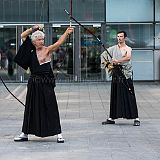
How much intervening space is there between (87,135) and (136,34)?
45.9 feet

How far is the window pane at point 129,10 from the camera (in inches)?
901

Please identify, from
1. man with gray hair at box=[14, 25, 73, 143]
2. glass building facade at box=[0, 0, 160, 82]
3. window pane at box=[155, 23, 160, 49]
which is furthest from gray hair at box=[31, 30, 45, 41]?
window pane at box=[155, 23, 160, 49]

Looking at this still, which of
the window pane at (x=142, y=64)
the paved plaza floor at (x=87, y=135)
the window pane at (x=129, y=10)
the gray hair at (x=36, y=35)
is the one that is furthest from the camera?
the window pane at (x=129, y=10)

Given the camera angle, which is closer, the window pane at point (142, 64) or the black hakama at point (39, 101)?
the black hakama at point (39, 101)

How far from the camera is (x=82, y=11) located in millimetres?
22953

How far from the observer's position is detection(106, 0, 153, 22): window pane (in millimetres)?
22875

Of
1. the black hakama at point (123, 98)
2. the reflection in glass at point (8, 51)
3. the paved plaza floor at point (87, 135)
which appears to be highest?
the reflection in glass at point (8, 51)

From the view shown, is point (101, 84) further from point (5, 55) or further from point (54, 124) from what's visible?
point (54, 124)

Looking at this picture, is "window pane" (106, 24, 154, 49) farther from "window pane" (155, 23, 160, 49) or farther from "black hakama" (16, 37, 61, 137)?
"black hakama" (16, 37, 61, 137)

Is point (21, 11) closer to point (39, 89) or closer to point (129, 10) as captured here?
point (129, 10)

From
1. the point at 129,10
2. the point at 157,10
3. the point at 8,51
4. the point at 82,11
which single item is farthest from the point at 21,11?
the point at 157,10

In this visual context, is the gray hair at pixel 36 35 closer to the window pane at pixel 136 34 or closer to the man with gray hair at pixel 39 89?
the man with gray hair at pixel 39 89

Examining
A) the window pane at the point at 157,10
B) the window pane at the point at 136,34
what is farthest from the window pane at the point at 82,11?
→ the window pane at the point at 157,10

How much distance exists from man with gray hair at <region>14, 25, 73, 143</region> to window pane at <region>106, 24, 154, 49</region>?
47.2 feet
